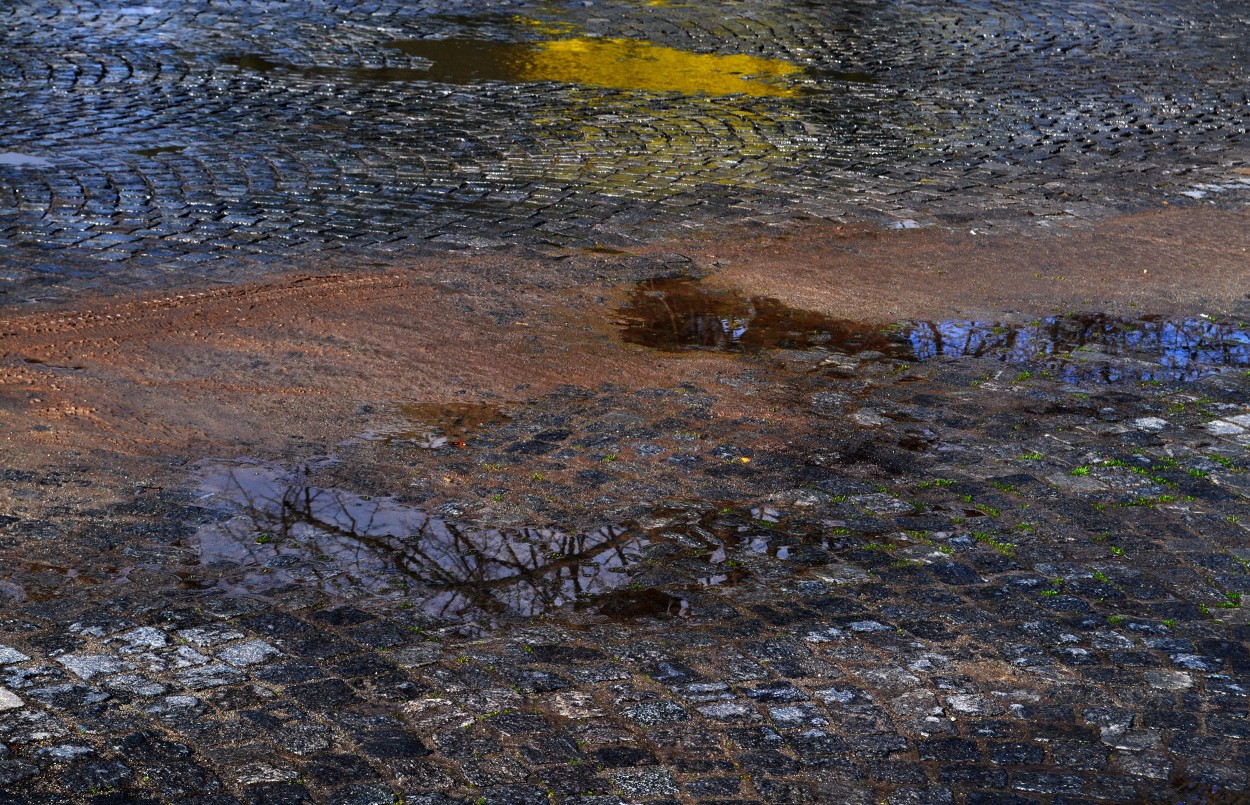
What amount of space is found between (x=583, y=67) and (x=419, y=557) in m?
10.7

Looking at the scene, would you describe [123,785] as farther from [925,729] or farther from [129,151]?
[129,151]

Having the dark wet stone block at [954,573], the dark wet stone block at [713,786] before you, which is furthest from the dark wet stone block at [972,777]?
the dark wet stone block at [954,573]

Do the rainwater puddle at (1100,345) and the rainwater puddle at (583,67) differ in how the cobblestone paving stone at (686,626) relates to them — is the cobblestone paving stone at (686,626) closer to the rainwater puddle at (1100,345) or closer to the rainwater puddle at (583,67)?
the rainwater puddle at (1100,345)

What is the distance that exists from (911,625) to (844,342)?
316cm

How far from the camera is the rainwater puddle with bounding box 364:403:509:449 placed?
6.53 m

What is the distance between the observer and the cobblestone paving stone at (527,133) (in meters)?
9.75

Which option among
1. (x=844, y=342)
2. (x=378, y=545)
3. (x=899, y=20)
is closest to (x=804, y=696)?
(x=378, y=545)

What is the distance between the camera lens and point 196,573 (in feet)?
17.3

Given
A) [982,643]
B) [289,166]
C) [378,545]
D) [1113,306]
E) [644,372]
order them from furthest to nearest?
[289,166]
[1113,306]
[644,372]
[378,545]
[982,643]

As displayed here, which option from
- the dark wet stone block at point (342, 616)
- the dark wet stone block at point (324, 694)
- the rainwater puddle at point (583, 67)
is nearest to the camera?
the dark wet stone block at point (324, 694)

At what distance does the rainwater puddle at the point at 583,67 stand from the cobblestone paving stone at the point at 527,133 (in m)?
0.14

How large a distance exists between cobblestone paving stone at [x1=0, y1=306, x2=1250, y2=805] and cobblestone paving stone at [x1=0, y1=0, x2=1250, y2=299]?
11.2ft

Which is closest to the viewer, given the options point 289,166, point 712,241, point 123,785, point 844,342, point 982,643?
point 123,785

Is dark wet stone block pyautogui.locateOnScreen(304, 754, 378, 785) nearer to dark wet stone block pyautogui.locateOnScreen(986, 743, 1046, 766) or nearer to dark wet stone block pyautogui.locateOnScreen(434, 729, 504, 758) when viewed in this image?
dark wet stone block pyautogui.locateOnScreen(434, 729, 504, 758)
